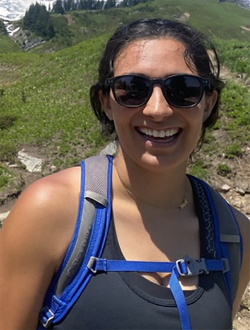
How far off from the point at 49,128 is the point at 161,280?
11.5m

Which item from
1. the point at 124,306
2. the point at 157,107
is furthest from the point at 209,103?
the point at 124,306

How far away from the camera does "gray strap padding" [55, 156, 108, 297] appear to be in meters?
2.17

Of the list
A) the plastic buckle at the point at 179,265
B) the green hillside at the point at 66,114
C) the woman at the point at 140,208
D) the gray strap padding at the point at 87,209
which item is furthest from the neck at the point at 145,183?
the green hillside at the point at 66,114

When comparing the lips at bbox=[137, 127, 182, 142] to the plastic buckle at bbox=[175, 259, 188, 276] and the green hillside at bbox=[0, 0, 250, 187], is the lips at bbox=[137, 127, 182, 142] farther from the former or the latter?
the green hillside at bbox=[0, 0, 250, 187]

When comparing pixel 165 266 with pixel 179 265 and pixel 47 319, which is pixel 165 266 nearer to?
pixel 179 265

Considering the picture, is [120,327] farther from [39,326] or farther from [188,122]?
[188,122]

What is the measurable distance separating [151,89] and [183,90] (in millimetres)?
178

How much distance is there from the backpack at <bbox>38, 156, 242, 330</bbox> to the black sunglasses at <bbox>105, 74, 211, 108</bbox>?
1.31 ft

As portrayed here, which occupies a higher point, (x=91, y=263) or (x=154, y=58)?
(x=154, y=58)

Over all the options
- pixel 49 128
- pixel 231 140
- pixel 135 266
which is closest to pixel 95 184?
pixel 135 266

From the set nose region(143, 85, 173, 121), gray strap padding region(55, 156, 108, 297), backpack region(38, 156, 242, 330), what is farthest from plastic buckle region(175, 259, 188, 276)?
nose region(143, 85, 173, 121)

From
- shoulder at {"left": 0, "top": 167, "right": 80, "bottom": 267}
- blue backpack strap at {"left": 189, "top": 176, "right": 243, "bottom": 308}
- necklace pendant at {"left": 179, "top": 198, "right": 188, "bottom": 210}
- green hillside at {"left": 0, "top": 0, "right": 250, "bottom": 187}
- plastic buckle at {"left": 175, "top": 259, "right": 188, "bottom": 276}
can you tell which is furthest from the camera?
green hillside at {"left": 0, "top": 0, "right": 250, "bottom": 187}

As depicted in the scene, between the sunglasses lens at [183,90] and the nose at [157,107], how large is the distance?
35 mm

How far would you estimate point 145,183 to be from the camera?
2561 millimetres
